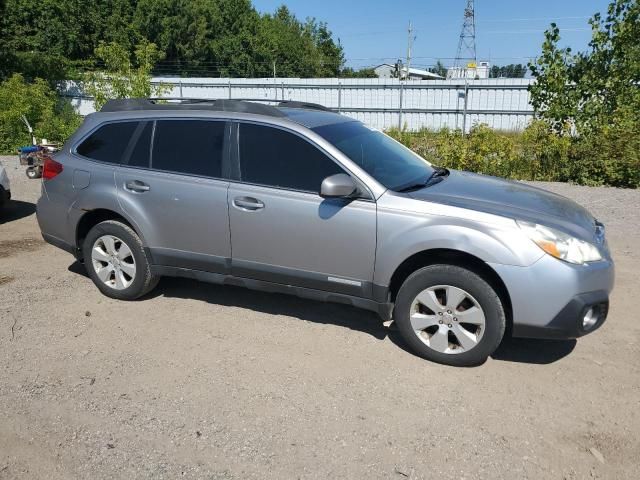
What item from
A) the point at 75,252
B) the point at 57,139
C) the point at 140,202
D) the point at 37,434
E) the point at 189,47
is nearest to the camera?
the point at 37,434

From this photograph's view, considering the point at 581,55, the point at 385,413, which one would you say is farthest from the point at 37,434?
the point at 581,55

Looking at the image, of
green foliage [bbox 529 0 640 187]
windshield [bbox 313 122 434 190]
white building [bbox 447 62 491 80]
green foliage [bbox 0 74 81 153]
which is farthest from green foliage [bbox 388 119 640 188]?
white building [bbox 447 62 491 80]

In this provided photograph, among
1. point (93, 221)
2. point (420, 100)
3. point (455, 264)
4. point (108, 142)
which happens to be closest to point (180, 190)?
point (108, 142)

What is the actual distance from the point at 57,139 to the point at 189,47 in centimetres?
3877

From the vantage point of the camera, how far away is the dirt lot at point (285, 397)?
298 cm

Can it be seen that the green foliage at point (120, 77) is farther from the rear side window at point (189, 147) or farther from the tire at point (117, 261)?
the rear side window at point (189, 147)

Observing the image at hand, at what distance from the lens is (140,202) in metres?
4.80

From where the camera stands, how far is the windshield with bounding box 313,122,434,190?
427 cm

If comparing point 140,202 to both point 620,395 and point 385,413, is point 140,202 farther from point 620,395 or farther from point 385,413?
point 620,395

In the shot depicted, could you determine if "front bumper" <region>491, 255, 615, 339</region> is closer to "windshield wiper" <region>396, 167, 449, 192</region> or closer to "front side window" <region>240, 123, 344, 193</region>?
"windshield wiper" <region>396, 167, 449, 192</region>

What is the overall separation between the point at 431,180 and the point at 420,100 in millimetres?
21959

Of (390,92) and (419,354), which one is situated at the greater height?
(390,92)

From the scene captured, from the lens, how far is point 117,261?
5.05 metres

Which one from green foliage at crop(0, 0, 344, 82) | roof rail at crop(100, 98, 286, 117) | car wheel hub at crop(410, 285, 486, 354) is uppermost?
green foliage at crop(0, 0, 344, 82)
